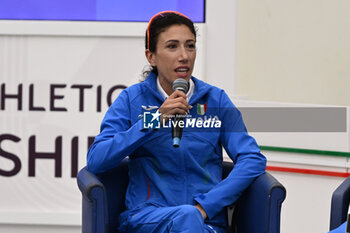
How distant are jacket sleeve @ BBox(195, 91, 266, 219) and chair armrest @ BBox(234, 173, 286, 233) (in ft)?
0.16

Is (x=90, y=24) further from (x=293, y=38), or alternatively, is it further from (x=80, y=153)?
(x=293, y=38)

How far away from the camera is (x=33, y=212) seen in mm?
3998

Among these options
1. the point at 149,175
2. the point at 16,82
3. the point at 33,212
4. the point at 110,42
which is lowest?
the point at 33,212

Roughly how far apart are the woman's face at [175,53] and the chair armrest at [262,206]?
0.49 meters

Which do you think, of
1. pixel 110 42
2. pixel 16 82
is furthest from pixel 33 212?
pixel 110 42

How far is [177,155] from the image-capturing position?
2414mm

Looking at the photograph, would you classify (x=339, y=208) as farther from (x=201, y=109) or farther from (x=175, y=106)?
(x=175, y=106)

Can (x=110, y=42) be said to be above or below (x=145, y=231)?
above

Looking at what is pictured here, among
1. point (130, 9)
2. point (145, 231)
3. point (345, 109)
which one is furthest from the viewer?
point (130, 9)

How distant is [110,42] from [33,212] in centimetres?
116

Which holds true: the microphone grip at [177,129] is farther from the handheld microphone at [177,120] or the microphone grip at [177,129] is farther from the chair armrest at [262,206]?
the chair armrest at [262,206]

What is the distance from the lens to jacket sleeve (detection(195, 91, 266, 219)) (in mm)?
2352

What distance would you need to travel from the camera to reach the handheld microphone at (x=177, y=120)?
219cm

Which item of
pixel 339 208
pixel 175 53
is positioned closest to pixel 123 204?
pixel 175 53
